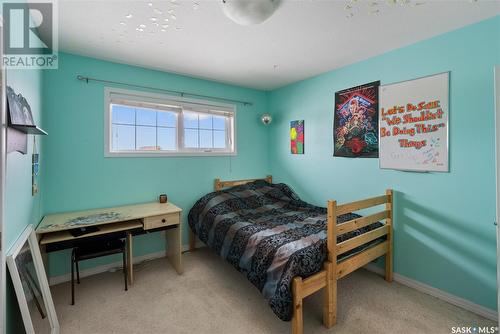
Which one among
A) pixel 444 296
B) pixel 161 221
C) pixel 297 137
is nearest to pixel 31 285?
pixel 161 221

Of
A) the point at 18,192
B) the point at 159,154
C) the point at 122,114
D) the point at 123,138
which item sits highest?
the point at 122,114

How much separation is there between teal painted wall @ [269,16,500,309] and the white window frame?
5.59ft

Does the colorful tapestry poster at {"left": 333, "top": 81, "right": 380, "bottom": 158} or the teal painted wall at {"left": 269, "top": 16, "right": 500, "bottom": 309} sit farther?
the colorful tapestry poster at {"left": 333, "top": 81, "right": 380, "bottom": 158}

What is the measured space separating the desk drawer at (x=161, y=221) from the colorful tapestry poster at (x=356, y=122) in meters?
2.12

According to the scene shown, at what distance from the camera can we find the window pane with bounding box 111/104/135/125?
273cm

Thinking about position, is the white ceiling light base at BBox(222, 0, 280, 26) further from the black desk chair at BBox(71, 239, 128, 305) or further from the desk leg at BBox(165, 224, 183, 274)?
the black desk chair at BBox(71, 239, 128, 305)

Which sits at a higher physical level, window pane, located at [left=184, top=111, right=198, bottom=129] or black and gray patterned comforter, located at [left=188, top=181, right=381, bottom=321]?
window pane, located at [left=184, top=111, right=198, bottom=129]

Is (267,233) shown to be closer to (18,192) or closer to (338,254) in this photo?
(338,254)

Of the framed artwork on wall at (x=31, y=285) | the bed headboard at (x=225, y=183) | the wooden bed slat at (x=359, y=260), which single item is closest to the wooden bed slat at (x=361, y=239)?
the wooden bed slat at (x=359, y=260)

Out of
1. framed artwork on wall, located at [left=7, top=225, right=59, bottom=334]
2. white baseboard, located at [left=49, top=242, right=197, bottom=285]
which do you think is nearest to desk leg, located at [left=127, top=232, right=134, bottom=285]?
white baseboard, located at [left=49, top=242, right=197, bottom=285]

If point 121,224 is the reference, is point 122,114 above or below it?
above

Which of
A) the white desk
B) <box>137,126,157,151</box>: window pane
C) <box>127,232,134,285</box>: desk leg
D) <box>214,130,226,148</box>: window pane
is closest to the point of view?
the white desk

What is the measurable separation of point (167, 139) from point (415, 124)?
2891 millimetres

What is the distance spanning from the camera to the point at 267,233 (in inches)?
83.0
